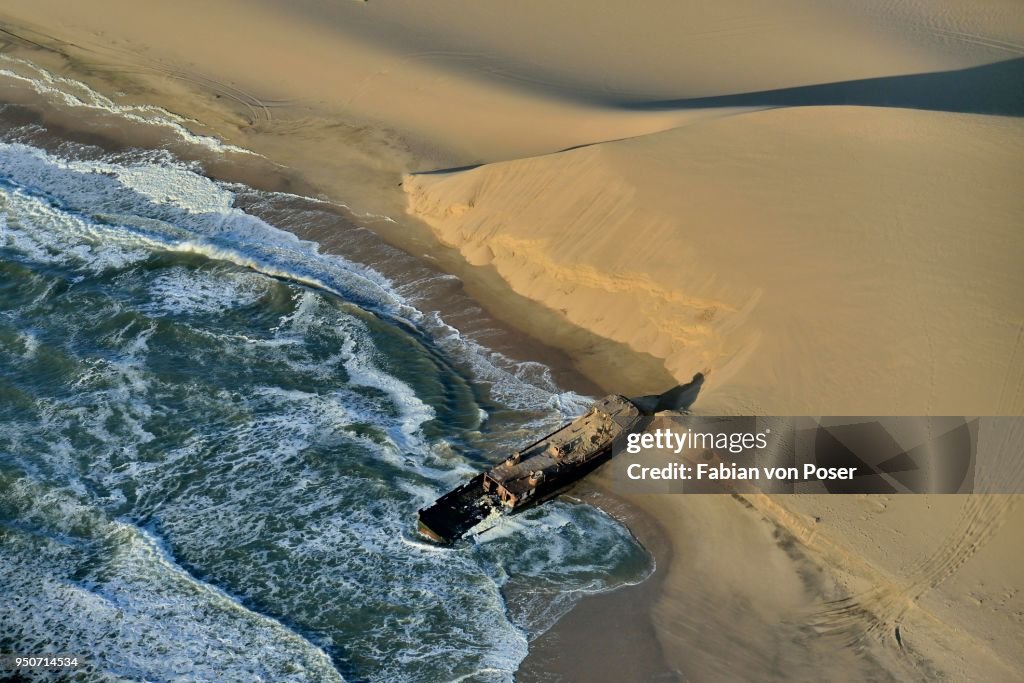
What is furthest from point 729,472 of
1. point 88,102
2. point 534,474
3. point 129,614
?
point 88,102

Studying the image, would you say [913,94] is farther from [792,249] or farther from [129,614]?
[129,614]

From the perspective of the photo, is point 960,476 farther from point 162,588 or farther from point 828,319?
point 162,588

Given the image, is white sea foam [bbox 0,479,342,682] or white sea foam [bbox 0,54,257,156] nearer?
white sea foam [bbox 0,479,342,682]

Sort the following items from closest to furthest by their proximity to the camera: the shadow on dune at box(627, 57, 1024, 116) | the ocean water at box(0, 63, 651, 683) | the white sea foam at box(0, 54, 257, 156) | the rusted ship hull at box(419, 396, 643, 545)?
1. the ocean water at box(0, 63, 651, 683)
2. the rusted ship hull at box(419, 396, 643, 545)
3. the shadow on dune at box(627, 57, 1024, 116)
4. the white sea foam at box(0, 54, 257, 156)

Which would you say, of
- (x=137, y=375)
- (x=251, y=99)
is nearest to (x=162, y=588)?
(x=137, y=375)

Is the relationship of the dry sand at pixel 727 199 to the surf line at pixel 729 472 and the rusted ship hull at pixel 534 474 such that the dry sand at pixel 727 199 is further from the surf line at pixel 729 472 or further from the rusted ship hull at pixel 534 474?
the rusted ship hull at pixel 534 474

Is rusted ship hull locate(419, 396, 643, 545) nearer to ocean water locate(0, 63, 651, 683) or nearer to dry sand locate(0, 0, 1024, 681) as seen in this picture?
ocean water locate(0, 63, 651, 683)

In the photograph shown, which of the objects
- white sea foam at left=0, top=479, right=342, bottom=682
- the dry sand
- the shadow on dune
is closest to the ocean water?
white sea foam at left=0, top=479, right=342, bottom=682
